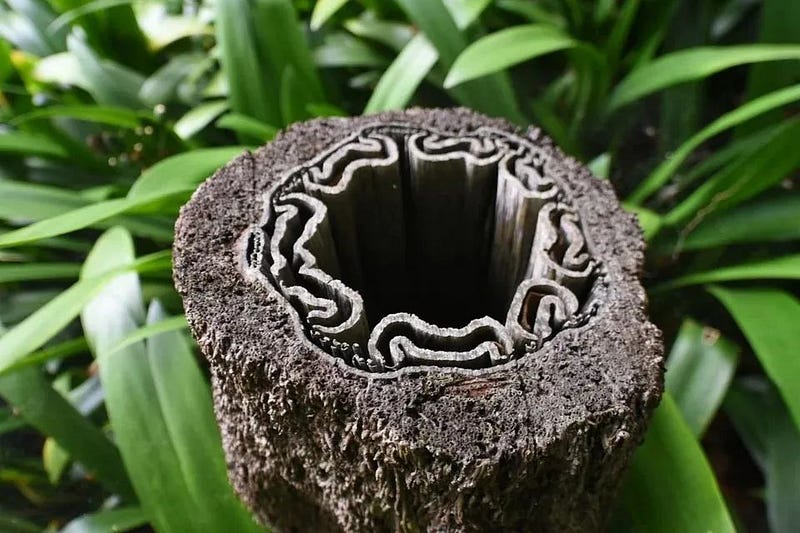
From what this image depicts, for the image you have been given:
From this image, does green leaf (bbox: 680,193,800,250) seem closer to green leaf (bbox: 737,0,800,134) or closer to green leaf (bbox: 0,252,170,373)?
green leaf (bbox: 737,0,800,134)

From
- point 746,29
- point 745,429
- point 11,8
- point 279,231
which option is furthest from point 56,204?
point 746,29

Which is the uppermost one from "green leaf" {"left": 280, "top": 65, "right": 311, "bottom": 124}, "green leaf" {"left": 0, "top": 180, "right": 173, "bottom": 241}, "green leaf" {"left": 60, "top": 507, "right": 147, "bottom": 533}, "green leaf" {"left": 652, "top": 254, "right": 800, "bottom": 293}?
"green leaf" {"left": 280, "top": 65, "right": 311, "bottom": 124}

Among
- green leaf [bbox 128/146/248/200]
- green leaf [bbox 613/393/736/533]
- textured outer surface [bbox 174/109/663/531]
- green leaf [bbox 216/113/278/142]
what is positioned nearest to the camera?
textured outer surface [bbox 174/109/663/531]

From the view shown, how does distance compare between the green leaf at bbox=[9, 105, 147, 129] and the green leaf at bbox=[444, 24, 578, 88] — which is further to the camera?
the green leaf at bbox=[9, 105, 147, 129]

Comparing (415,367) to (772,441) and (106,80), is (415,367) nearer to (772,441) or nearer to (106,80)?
(772,441)

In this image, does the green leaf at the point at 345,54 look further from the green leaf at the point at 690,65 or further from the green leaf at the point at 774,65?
the green leaf at the point at 774,65

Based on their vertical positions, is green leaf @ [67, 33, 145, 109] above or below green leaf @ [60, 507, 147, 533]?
above

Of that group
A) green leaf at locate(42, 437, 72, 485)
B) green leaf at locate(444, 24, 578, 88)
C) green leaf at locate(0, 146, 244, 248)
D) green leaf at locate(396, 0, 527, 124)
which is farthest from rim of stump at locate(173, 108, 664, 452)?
green leaf at locate(42, 437, 72, 485)

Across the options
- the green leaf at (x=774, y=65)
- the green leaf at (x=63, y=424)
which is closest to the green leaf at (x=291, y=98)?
the green leaf at (x=63, y=424)
